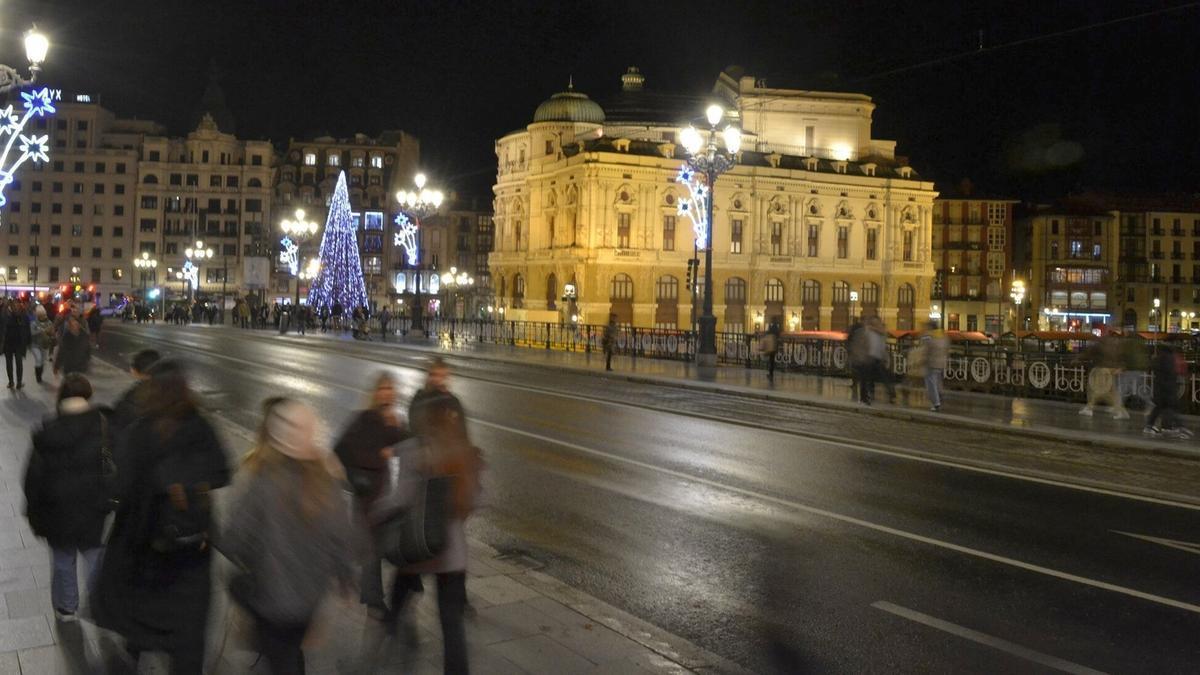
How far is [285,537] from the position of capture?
4.15m

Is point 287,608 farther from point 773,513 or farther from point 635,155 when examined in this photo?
point 635,155

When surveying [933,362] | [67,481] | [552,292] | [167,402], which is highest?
[552,292]

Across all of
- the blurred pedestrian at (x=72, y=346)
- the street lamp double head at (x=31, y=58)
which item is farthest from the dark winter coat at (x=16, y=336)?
the street lamp double head at (x=31, y=58)

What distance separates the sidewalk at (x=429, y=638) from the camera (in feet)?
18.1

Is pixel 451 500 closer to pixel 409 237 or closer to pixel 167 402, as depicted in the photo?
pixel 167 402

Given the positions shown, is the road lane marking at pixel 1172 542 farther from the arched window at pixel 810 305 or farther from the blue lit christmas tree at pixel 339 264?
the arched window at pixel 810 305

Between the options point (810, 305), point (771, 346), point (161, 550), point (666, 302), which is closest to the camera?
point (161, 550)

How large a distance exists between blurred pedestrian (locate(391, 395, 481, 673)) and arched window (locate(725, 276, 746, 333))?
230 ft

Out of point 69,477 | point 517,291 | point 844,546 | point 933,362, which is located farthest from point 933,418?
point 517,291

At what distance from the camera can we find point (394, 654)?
5680 millimetres

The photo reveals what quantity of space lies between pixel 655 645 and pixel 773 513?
4.40m

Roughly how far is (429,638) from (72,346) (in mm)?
12577

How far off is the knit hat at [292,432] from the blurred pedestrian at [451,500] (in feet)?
3.45

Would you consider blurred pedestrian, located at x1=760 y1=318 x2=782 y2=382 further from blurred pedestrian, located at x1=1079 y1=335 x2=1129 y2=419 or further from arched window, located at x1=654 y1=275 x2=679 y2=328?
arched window, located at x1=654 y1=275 x2=679 y2=328
